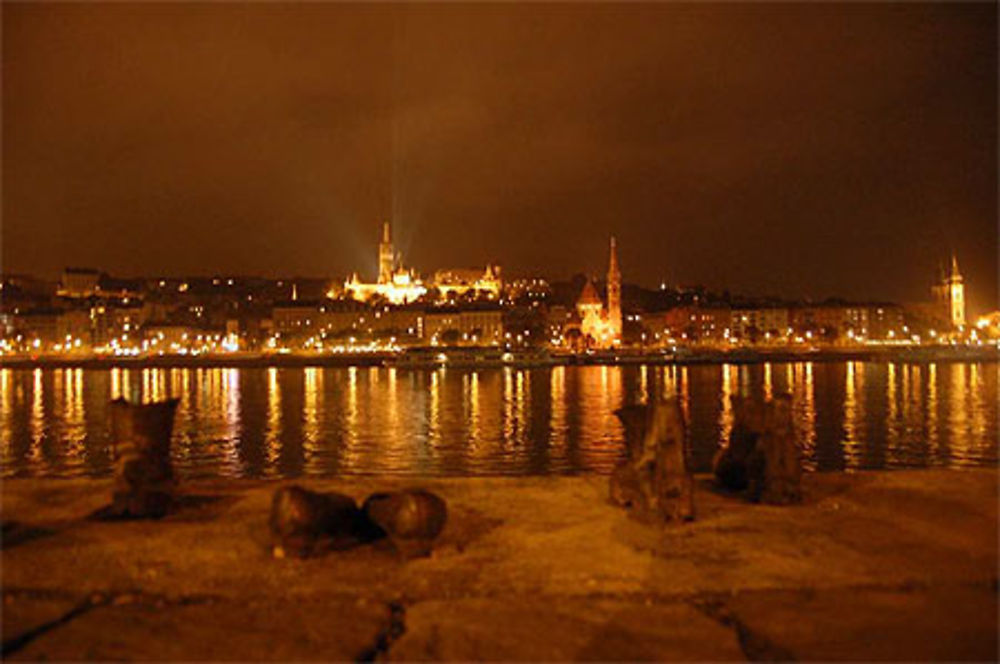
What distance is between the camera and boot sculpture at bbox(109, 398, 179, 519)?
7.09 m

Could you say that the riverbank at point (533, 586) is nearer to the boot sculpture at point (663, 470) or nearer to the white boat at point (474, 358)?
the boot sculpture at point (663, 470)

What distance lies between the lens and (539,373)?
89.4 m

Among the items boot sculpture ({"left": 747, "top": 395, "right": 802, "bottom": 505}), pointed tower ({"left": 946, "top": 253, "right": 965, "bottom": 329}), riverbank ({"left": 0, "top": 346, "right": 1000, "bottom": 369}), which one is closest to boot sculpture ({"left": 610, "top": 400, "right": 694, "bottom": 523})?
boot sculpture ({"left": 747, "top": 395, "right": 802, "bottom": 505})

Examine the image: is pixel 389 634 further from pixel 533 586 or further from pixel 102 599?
pixel 102 599

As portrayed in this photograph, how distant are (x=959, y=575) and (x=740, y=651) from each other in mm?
1968

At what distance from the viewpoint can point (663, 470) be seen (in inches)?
271

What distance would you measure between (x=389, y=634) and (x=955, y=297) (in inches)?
7960

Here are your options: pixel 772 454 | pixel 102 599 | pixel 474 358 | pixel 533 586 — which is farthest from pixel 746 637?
pixel 474 358

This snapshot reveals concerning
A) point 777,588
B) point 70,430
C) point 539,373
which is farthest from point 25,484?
point 539,373

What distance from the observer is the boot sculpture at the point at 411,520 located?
6.01 meters

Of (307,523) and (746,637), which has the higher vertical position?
(307,523)

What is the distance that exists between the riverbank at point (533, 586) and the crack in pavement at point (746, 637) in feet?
0.04

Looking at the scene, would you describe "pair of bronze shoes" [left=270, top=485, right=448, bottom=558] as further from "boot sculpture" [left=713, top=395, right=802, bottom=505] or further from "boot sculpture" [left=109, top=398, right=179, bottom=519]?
"boot sculpture" [left=713, top=395, right=802, bottom=505]

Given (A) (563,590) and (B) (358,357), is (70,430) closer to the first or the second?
(A) (563,590)
